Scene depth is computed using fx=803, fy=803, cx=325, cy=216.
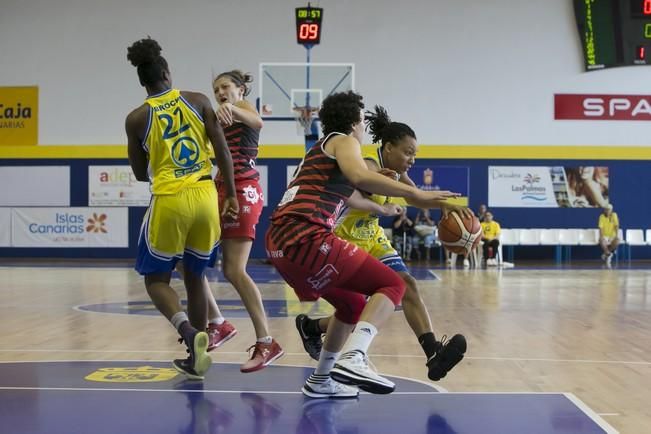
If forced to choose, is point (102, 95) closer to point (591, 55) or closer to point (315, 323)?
point (591, 55)

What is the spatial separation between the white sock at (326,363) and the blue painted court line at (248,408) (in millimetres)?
168

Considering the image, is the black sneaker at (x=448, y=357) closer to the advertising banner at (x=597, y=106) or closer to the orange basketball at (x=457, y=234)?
the orange basketball at (x=457, y=234)

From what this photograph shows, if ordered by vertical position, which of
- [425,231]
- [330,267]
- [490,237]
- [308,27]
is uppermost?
[308,27]

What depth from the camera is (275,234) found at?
3818 millimetres

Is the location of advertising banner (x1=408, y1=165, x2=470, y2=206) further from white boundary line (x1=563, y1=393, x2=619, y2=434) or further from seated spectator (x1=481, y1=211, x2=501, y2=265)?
white boundary line (x1=563, y1=393, x2=619, y2=434)

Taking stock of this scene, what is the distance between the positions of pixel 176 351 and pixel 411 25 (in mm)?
15651

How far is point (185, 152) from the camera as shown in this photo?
424 cm

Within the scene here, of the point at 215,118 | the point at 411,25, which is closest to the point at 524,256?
the point at 411,25

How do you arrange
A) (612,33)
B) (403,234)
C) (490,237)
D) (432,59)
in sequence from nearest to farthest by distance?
(490,237) < (403,234) < (612,33) < (432,59)

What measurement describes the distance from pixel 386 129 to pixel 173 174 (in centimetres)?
116

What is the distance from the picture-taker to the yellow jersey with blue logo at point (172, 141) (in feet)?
13.7

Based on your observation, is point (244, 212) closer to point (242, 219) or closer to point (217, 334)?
point (242, 219)

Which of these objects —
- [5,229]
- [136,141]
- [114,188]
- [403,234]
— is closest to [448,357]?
[136,141]

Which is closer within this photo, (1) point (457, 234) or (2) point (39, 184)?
(1) point (457, 234)
